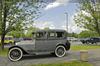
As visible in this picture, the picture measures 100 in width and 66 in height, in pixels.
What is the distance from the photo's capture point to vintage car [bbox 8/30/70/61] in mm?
15461

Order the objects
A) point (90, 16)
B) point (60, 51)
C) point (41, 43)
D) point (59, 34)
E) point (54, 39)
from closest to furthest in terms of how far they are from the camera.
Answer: point (41, 43), point (54, 39), point (60, 51), point (59, 34), point (90, 16)

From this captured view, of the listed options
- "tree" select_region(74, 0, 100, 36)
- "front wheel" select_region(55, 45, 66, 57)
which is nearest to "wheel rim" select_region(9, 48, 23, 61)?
"front wheel" select_region(55, 45, 66, 57)

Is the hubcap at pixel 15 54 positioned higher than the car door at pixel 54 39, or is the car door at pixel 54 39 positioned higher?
the car door at pixel 54 39

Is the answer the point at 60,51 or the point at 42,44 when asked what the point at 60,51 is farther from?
the point at 42,44

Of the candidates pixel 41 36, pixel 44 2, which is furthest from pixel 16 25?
pixel 41 36

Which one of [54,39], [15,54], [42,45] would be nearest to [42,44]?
[42,45]

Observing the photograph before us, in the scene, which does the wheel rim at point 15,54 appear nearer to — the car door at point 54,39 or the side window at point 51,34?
the car door at point 54,39

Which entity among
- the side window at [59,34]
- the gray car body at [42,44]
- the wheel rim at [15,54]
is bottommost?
the wheel rim at [15,54]

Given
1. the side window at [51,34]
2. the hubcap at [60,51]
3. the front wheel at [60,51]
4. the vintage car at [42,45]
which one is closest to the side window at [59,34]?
the vintage car at [42,45]

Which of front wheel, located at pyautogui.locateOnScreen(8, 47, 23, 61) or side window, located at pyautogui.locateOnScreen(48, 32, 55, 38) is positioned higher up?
side window, located at pyautogui.locateOnScreen(48, 32, 55, 38)

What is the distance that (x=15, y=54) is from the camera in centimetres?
1548

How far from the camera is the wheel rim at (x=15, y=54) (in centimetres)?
1534

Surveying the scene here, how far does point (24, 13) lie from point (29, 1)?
5.53 feet

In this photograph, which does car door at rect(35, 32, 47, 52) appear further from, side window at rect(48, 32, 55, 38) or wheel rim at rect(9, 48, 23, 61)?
wheel rim at rect(9, 48, 23, 61)
